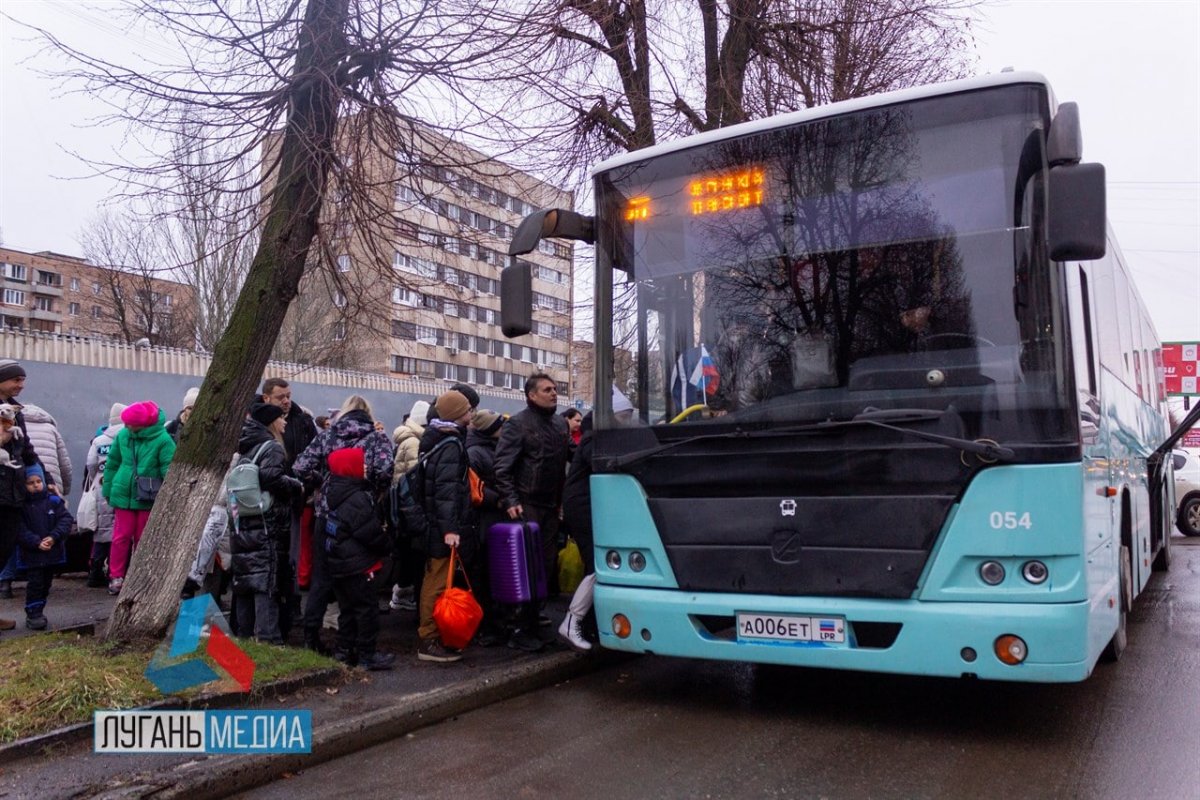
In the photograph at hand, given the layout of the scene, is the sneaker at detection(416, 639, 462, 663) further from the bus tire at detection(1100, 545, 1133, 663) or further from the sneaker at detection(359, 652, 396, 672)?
the bus tire at detection(1100, 545, 1133, 663)

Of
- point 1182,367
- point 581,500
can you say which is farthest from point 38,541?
point 1182,367

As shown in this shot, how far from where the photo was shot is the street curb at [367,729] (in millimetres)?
4316

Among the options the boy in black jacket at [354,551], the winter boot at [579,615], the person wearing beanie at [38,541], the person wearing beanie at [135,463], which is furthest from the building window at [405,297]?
the person wearing beanie at [38,541]

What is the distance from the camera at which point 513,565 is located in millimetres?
7145

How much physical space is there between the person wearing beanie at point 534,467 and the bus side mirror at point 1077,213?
3.75m

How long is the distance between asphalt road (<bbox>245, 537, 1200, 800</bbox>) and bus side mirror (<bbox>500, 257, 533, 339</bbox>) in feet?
7.74

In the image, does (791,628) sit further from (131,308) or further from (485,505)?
(131,308)

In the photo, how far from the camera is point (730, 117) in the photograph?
509 inches

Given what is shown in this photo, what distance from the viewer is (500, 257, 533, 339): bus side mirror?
614 cm

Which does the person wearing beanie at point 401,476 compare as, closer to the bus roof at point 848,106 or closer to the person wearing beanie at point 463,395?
the person wearing beanie at point 463,395

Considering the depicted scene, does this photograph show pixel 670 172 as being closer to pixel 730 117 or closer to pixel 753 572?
pixel 753 572

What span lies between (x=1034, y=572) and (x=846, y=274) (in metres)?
1.80

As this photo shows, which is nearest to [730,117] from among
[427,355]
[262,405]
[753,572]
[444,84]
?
[444,84]

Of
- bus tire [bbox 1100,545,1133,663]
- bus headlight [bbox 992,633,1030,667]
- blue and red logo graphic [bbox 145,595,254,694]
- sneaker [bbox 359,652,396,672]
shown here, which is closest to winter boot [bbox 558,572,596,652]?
sneaker [bbox 359,652,396,672]
